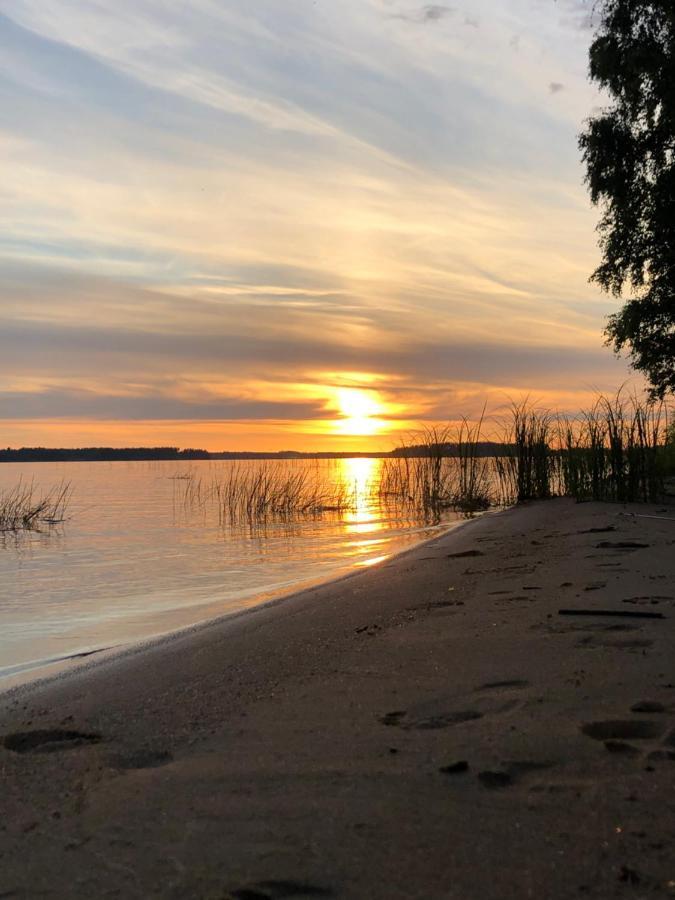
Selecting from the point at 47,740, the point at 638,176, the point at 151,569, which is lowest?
the point at 151,569

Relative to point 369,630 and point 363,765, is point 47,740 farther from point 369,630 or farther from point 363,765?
point 369,630

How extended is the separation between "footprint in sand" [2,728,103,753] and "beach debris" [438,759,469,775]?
1.14 m

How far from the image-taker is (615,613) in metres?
3.59

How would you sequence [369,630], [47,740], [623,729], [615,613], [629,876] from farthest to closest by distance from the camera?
1. [369,630]
2. [615,613]
3. [47,740]
4. [623,729]
5. [629,876]

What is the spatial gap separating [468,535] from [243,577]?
8.49 feet

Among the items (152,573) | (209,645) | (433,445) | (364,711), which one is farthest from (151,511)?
(364,711)

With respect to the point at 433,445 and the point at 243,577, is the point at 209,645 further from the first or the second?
the point at 433,445

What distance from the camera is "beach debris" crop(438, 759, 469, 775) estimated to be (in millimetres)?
1924

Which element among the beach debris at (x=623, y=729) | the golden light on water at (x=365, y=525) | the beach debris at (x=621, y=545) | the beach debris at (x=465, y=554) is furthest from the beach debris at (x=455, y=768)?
the golden light on water at (x=365, y=525)

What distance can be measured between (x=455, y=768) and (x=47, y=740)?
4.52ft

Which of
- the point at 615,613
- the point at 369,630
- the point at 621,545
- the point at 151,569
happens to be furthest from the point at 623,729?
the point at 151,569

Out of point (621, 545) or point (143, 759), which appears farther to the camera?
point (621, 545)

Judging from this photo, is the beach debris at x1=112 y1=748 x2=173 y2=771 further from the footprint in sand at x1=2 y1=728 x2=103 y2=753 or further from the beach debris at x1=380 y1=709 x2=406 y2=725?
the beach debris at x1=380 y1=709 x2=406 y2=725

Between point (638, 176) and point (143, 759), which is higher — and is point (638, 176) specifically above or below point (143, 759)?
above
